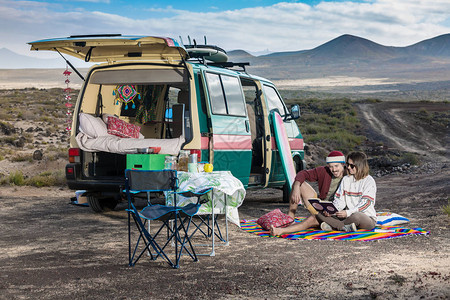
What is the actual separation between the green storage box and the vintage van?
20cm

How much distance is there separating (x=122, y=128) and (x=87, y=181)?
99 cm

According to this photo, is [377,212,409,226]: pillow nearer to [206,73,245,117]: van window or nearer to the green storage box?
[206,73,245,117]: van window

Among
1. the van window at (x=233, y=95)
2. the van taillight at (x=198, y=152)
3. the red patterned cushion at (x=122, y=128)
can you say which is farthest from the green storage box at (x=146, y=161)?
the van window at (x=233, y=95)

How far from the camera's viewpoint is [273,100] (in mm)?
10352

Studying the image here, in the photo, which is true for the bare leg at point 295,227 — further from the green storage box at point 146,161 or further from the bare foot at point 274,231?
the green storage box at point 146,161

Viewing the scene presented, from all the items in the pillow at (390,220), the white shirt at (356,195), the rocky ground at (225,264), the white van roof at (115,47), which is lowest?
the rocky ground at (225,264)

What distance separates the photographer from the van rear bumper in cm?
814

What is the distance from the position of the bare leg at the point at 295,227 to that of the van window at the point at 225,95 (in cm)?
179

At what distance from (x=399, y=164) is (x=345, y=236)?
1220 centimetres

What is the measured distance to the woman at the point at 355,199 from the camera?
7.25 meters

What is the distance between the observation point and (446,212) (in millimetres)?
8562

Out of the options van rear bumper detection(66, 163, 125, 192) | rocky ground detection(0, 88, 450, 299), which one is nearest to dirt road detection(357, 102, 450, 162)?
rocky ground detection(0, 88, 450, 299)

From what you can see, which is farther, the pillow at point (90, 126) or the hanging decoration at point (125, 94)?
the hanging decoration at point (125, 94)

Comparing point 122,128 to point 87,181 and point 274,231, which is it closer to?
point 87,181
